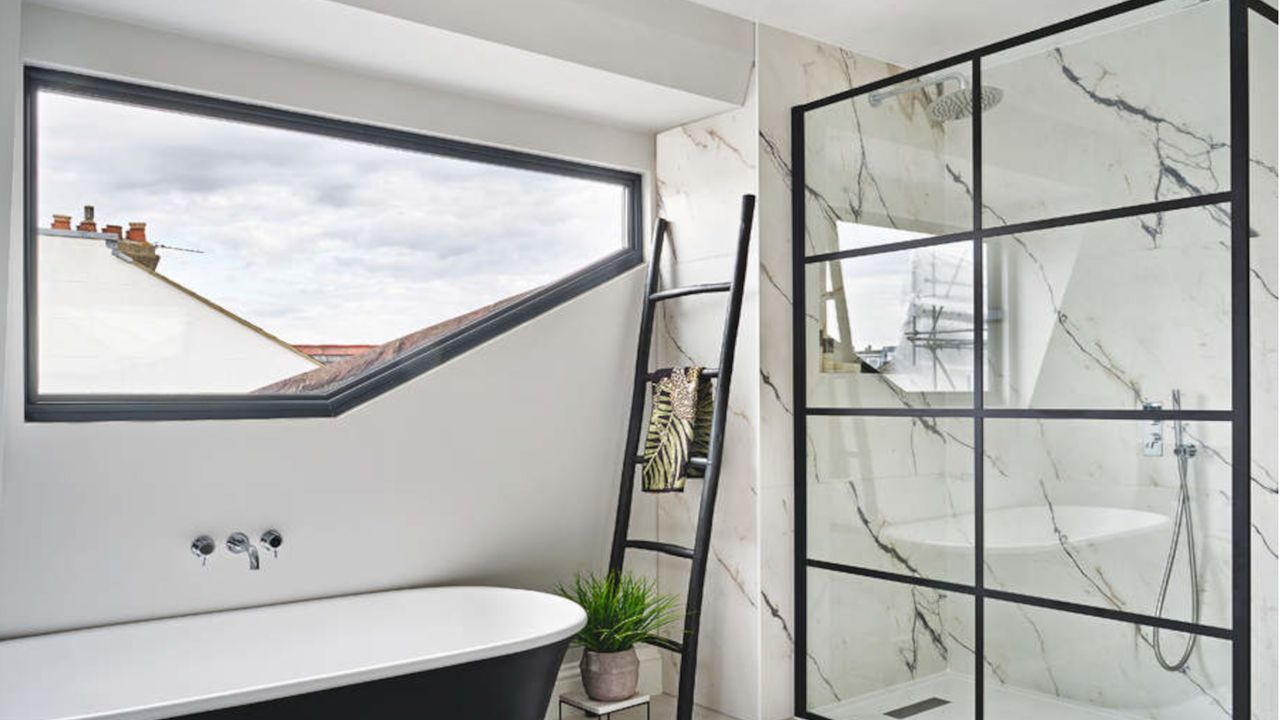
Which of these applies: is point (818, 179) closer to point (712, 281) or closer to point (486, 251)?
point (712, 281)

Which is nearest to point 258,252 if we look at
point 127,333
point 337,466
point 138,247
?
point 138,247

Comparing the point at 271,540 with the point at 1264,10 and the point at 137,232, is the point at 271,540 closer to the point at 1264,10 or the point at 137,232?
the point at 137,232

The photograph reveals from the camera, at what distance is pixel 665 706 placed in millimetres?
3717

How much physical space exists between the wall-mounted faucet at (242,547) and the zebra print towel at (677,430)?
1319mm

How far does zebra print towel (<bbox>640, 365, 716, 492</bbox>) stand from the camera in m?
3.48

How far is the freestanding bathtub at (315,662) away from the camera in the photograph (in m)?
2.43

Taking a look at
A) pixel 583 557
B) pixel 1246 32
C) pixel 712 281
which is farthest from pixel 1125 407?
pixel 583 557

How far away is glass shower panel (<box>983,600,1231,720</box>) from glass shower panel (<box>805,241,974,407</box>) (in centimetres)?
70

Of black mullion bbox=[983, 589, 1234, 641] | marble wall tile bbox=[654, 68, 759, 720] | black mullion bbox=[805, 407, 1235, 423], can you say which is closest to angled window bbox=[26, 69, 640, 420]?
marble wall tile bbox=[654, 68, 759, 720]

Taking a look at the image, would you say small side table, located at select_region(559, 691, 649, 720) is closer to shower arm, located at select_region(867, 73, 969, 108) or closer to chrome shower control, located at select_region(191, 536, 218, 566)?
chrome shower control, located at select_region(191, 536, 218, 566)

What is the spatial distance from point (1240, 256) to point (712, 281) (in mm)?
1744

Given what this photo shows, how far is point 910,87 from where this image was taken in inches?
129

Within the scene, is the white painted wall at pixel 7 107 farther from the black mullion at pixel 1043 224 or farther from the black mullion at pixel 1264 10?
the black mullion at pixel 1264 10

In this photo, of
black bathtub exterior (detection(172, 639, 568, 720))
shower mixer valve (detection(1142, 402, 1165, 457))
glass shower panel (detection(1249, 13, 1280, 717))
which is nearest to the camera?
black bathtub exterior (detection(172, 639, 568, 720))
